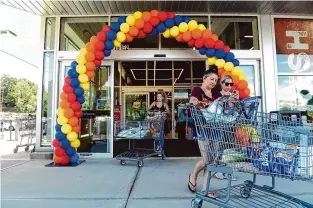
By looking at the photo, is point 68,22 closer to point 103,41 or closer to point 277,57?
point 103,41

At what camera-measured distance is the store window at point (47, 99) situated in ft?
19.3

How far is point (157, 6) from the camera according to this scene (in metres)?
5.70

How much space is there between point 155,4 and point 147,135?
9.46ft

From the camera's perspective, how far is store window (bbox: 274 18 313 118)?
5977mm

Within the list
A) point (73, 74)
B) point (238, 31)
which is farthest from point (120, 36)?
point (238, 31)

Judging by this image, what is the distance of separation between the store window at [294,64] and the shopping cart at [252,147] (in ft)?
12.9

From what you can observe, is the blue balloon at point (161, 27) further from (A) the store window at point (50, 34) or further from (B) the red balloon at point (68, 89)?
(A) the store window at point (50, 34)

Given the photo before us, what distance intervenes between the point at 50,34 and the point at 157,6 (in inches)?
104

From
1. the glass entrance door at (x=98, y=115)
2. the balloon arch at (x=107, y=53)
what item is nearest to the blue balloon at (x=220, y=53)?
the balloon arch at (x=107, y=53)

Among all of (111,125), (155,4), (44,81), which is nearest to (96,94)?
(111,125)

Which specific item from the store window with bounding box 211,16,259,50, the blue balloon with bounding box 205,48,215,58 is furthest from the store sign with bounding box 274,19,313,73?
the blue balloon with bounding box 205,48,215,58

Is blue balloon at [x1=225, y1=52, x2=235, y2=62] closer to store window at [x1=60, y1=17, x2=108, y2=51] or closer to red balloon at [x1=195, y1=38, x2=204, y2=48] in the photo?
red balloon at [x1=195, y1=38, x2=204, y2=48]

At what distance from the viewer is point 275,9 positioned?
5859 mm

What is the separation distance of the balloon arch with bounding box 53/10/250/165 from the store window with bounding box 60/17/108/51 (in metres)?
1.14
